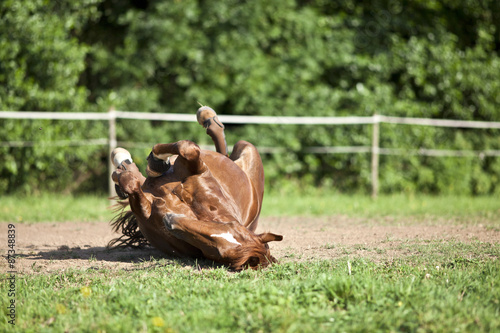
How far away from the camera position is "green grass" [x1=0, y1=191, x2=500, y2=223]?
7011 millimetres

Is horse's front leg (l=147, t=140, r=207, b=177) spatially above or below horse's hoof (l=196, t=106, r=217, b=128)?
below

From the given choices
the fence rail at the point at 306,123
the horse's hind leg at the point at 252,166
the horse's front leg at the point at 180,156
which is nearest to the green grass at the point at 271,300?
the horse's front leg at the point at 180,156

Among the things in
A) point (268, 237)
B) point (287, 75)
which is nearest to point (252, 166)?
point (268, 237)

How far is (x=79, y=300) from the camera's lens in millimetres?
3113

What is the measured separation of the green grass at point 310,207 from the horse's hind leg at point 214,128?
224cm

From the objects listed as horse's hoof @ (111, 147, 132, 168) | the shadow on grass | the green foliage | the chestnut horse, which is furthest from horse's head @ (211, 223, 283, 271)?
the green foliage

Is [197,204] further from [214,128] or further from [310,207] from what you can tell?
[310,207]

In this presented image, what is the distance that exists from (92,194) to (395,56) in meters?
6.68

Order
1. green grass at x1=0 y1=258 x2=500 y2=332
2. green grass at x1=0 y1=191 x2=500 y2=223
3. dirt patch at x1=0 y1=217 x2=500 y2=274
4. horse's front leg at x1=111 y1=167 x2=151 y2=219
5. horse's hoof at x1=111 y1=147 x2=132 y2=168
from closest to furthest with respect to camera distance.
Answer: green grass at x1=0 y1=258 x2=500 y2=332
horse's front leg at x1=111 y1=167 x2=151 y2=219
dirt patch at x1=0 y1=217 x2=500 y2=274
horse's hoof at x1=111 y1=147 x2=132 y2=168
green grass at x1=0 y1=191 x2=500 y2=223

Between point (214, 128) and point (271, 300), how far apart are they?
2.35 metres

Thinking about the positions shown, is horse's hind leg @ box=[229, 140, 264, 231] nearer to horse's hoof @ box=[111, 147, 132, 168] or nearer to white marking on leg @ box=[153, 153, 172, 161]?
white marking on leg @ box=[153, 153, 172, 161]

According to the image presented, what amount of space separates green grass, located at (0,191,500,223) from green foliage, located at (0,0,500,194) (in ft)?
2.90

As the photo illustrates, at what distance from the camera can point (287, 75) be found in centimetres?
1057

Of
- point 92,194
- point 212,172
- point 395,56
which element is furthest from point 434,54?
point 212,172
